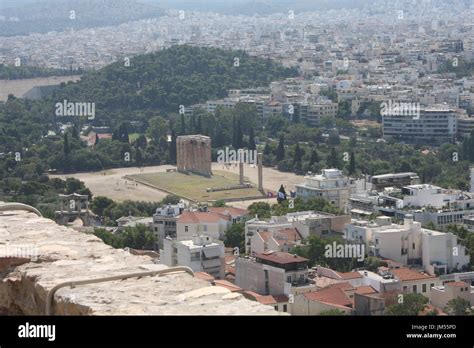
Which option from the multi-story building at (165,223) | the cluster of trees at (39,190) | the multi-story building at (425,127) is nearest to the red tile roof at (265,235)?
the multi-story building at (165,223)

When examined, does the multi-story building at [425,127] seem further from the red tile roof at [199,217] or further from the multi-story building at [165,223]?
the red tile roof at [199,217]

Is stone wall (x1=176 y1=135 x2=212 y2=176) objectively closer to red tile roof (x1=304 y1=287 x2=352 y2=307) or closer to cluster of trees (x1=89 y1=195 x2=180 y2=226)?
cluster of trees (x1=89 y1=195 x2=180 y2=226)

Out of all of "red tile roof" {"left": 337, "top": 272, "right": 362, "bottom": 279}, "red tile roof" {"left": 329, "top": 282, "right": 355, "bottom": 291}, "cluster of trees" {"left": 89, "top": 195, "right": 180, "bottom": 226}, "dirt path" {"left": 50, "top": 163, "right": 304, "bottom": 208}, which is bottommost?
"dirt path" {"left": 50, "top": 163, "right": 304, "bottom": 208}

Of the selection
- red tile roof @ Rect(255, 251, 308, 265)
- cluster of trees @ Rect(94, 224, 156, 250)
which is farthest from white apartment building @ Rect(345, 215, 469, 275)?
cluster of trees @ Rect(94, 224, 156, 250)

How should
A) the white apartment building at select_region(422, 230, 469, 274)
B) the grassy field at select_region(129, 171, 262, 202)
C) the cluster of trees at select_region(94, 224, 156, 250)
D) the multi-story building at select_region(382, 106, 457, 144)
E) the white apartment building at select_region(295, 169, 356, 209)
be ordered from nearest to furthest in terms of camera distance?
the white apartment building at select_region(422, 230, 469, 274), the cluster of trees at select_region(94, 224, 156, 250), the white apartment building at select_region(295, 169, 356, 209), the grassy field at select_region(129, 171, 262, 202), the multi-story building at select_region(382, 106, 457, 144)

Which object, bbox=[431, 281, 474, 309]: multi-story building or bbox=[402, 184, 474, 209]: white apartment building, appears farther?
bbox=[402, 184, 474, 209]: white apartment building
